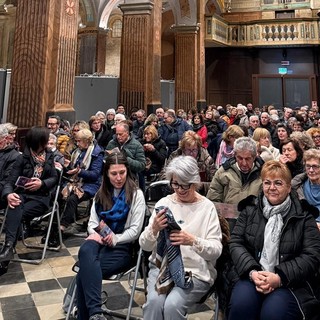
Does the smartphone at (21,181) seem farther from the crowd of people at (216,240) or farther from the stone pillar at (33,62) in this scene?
the stone pillar at (33,62)

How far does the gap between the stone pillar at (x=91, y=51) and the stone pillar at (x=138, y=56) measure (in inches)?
237

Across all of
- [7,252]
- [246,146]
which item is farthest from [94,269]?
[246,146]

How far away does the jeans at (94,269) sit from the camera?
2332 mm

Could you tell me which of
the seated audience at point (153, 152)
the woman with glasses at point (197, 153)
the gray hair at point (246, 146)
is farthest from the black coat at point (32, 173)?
the gray hair at point (246, 146)

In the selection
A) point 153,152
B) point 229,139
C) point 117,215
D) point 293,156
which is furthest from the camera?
point 153,152

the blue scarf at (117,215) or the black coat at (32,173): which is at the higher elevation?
the black coat at (32,173)

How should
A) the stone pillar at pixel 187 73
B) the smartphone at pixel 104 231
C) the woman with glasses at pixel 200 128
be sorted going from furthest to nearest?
the stone pillar at pixel 187 73 < the woman with glasses at pixel 200 128 < the smartphone at pixel 104 231

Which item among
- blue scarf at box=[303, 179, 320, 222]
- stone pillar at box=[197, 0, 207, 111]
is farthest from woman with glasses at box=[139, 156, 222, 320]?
stone pillar at box=[197, 0, 207, 111]

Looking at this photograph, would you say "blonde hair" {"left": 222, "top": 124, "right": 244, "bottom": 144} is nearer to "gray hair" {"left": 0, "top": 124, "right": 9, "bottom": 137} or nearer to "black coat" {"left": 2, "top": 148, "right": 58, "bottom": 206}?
"black coat" {"left": 2, "top": 148, "right": 58, "bottom": 206}

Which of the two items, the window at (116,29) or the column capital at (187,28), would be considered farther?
the window at (116,29)

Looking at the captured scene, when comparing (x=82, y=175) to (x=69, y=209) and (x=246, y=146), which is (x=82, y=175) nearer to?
(x=69, y=209)

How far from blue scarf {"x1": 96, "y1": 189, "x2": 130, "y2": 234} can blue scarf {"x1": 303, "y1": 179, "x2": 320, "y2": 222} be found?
1.52 meters

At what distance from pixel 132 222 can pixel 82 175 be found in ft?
6.52

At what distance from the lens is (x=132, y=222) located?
8.89ft
